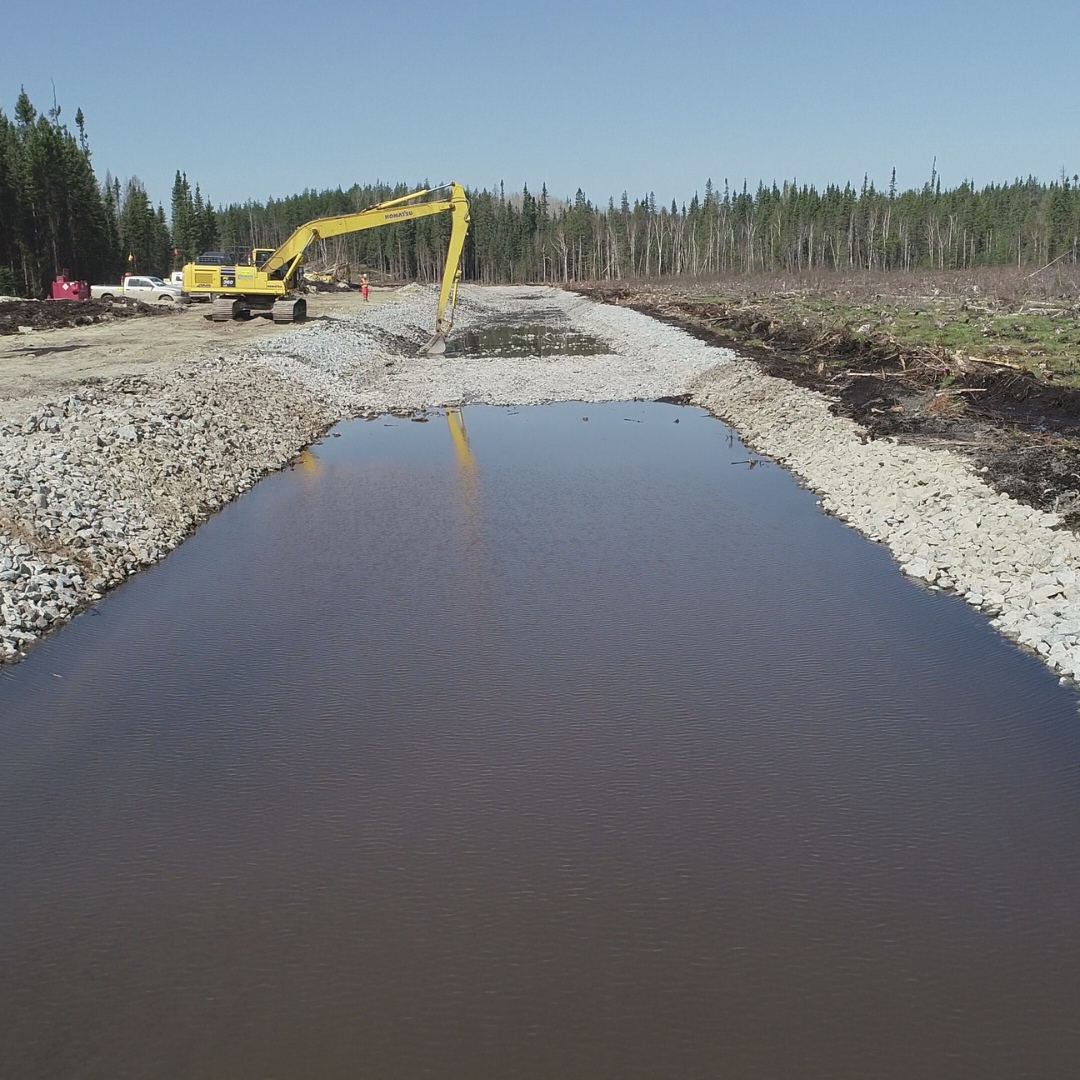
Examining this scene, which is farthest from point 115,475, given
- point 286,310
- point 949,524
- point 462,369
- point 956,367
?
point 286,310

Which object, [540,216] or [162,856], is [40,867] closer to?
[162,856]

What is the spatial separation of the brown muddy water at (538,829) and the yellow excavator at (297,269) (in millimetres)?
26535

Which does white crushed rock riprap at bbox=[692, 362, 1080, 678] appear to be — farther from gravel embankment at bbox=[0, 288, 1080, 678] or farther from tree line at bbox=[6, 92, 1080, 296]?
tree line at bbox=[6, 92, 1080, 296]

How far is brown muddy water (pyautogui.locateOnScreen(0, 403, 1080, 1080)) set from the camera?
5.42 metres

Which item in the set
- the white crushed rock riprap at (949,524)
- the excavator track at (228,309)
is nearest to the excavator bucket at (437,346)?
the excavator track at (228,309)

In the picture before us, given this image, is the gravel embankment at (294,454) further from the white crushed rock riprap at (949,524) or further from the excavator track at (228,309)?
the excavator track at (228,309)

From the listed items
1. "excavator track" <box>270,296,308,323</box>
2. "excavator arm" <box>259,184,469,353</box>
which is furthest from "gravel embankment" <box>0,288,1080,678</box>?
"excavator track" <box>270,296,308,323</box>

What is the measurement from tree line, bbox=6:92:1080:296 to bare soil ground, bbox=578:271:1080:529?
2197 inches

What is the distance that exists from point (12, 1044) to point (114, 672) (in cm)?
519

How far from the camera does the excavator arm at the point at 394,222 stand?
37.1m

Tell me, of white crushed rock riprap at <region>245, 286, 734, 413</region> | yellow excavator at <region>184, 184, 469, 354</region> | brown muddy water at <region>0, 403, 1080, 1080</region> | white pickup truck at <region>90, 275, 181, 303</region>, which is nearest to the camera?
brown muddy water at <region>0, 403, 1080, 1080</region>

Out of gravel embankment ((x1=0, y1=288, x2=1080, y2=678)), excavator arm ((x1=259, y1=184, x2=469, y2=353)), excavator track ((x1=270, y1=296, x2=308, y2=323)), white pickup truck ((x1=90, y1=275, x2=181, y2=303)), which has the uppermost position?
excavator arm ((x1=259, y1=184, x2=469, y2=353))

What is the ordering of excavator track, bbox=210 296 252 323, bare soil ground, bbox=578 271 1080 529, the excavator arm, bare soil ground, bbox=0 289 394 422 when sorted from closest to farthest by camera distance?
bare soil ground, bbox=578 271 1080 529 < bare soil ground, bbox=0 289 394 422 < the excavator arm < excavator track, bbox=210 296 252 323

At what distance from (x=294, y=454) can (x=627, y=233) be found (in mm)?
139052
